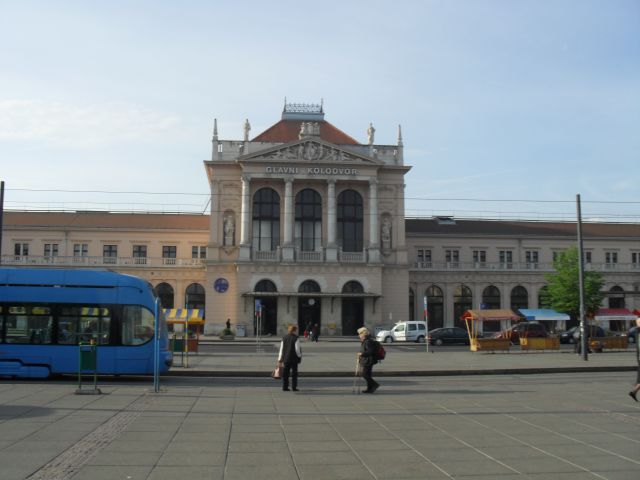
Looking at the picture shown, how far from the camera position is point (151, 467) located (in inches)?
342

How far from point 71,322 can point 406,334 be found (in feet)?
117

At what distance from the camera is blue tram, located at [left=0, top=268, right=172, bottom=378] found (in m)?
20.1

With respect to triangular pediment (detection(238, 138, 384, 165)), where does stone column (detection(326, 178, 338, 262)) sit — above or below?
below

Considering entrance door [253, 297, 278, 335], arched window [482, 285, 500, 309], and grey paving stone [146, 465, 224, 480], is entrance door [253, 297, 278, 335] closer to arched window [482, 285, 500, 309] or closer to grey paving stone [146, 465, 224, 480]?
arched window [482, 285, 500, 309]

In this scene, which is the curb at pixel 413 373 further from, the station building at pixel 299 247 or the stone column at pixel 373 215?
the stone column at pixel 373 215

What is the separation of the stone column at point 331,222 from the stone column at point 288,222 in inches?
138

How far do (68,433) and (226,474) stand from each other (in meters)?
3.94

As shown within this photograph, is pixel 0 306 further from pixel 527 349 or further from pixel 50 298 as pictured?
pixel 527 349

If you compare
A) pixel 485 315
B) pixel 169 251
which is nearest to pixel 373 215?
pixel 485 315

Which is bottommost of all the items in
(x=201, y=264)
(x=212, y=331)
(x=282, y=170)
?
(x=212, y=331)

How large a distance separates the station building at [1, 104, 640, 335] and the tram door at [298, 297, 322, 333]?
10cm

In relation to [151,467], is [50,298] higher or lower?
higher

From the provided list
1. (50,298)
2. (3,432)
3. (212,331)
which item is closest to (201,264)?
(212,331)

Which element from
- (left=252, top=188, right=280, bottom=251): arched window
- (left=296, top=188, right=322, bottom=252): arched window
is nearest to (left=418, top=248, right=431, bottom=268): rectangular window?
(left=296, top=188, right=322, bottom=252): arched window
